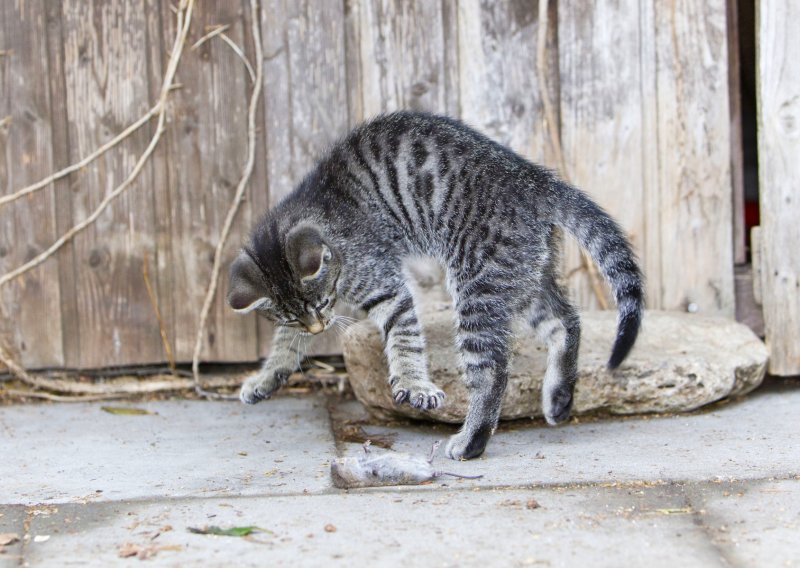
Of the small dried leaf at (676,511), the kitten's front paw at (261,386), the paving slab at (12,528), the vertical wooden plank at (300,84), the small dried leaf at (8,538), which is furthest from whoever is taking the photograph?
the vertical wooden plank at (300,84)

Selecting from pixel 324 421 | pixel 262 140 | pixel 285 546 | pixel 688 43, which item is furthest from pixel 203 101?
pixel 285 546

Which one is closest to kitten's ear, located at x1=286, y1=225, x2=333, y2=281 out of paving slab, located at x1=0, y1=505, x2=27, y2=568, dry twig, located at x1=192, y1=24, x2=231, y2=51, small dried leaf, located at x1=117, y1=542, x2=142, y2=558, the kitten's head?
the kitten's head

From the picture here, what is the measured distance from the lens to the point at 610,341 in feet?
15.1

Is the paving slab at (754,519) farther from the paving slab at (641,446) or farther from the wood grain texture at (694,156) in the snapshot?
the wood grain texture at (694,156)

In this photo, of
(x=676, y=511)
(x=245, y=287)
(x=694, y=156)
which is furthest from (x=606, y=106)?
(x=676, y=511)

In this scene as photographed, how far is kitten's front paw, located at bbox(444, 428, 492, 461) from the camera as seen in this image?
381 centimetres

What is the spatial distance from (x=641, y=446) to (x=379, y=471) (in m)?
1.14

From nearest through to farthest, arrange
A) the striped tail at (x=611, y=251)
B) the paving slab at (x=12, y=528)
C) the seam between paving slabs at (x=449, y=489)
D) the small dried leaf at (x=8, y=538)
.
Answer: the paving slab at (x=12, y=528)
the small dried leaf at (x=8, y=538)
the seam between paving slabs at (x=449, y=489)
the striped tail at (x=611, y=251)

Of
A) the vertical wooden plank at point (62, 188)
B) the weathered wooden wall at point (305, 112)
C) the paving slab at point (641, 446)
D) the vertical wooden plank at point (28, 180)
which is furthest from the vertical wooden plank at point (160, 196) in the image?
the paving slab at point (641, 446)

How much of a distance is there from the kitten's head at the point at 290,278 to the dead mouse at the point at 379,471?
3.17ft

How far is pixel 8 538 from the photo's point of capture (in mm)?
2916

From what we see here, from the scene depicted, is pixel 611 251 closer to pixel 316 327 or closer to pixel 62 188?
pixel 316 327

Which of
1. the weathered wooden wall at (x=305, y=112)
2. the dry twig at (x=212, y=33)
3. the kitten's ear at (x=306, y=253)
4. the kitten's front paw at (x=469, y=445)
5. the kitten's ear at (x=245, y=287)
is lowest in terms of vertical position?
the kitten's front paw at (x=469, y=445)

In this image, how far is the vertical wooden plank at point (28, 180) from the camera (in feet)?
Answer: 15.8
